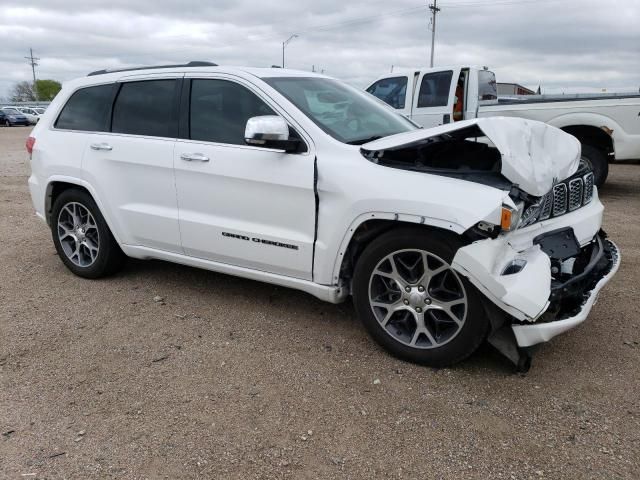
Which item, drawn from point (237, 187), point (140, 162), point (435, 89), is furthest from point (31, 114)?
point (237, 187)

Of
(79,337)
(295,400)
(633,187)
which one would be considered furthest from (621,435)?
(633,187)

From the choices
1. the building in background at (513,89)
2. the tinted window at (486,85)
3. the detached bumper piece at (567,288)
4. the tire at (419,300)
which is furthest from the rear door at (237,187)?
the building in background at (513,89)

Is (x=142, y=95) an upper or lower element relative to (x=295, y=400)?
upper

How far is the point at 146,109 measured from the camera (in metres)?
4.50

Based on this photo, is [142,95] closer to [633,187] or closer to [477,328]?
[477,328]

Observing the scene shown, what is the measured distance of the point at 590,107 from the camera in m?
8.71

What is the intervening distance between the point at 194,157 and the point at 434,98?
295 inches

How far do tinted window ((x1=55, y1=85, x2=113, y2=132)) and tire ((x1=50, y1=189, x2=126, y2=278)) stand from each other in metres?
0.58

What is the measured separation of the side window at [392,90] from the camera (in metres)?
10.9

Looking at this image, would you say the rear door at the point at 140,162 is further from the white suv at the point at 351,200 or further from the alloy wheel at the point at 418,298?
the alloy wheel at the point at 418,298

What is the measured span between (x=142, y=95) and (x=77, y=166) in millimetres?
857

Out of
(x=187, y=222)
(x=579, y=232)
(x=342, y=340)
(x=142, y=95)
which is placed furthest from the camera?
(x=142, y=95)

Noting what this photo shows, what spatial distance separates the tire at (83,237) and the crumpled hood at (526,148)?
8.46 ft

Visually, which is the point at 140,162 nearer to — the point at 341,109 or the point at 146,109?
the point at 146,109
